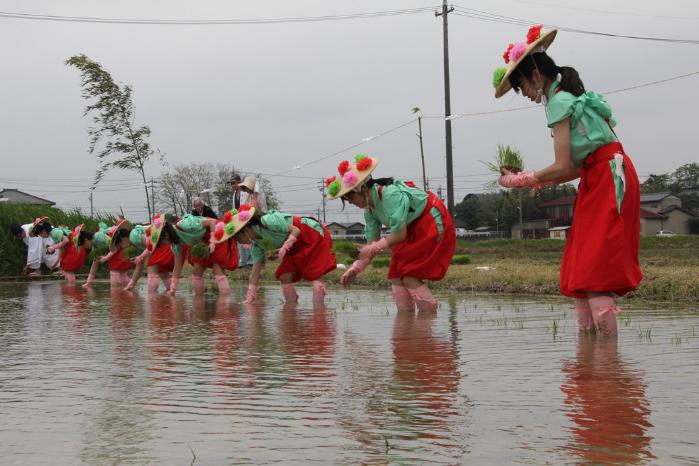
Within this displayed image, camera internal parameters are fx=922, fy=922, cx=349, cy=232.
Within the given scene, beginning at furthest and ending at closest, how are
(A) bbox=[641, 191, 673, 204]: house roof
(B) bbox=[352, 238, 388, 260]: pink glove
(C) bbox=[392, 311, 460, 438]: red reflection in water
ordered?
(A) bbox=[641, 191, 673, 204]: house roof < (B) bbox=[352, 238, 388, 260]: pink glove < (C) bbox=[392, 311, 460, 438]: red reflection in water

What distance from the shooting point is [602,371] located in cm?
445

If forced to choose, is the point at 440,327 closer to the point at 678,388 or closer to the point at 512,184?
the point at 512,184

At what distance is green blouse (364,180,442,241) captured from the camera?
8227mm

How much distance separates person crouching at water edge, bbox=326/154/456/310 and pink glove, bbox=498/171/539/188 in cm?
201

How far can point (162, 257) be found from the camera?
50.3 feet

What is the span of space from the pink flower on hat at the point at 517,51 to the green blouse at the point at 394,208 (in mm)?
2522

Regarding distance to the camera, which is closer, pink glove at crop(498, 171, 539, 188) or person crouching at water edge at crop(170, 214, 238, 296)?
pink glove at crop(498, 171, 539, 188)

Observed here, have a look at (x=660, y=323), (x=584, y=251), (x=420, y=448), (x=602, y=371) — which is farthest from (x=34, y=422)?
(x=660, y=323)

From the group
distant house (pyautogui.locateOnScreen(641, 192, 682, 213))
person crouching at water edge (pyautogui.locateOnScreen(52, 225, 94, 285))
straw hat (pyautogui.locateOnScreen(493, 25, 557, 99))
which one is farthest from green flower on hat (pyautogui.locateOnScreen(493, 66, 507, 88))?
distant house (pyautogui.locateOnScreen(641, 192, 682, 213))

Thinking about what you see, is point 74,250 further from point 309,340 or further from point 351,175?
point 309,340

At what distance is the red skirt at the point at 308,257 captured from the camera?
11219 mm

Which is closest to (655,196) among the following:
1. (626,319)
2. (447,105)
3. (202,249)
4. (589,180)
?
(447,105)

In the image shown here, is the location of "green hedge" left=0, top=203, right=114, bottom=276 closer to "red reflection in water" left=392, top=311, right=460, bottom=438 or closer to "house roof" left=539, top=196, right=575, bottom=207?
"red reflection in water" left=392, top=311, right=460, bottom=438

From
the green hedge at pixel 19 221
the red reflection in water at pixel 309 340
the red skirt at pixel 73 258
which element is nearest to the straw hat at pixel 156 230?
the red reflection in water at pixel 309 340
